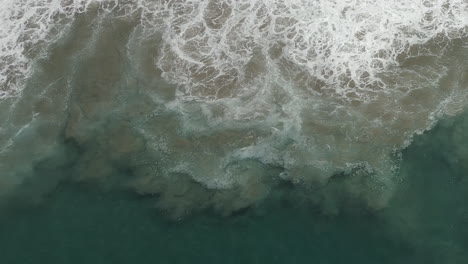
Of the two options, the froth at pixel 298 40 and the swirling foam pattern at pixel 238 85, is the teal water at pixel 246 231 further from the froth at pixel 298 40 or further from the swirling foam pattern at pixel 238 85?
the froth at pixel 298 40

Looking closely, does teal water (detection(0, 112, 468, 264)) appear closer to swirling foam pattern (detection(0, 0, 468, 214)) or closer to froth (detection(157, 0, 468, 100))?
swirling foam pattern (detection(0, 0, 468, 214))

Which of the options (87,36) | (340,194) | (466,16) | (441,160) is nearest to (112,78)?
(87,36)

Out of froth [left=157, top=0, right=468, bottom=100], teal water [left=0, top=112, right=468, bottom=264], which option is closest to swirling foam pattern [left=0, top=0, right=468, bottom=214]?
froth [left=157, top=0, right=468, bottom=100]

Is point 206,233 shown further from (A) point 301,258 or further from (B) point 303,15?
(B) point 303,15

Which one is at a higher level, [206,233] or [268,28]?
[268,28]

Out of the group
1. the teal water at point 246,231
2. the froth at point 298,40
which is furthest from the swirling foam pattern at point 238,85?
the teal water at point 246,231

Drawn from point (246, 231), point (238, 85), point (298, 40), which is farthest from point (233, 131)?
point (298, 40)

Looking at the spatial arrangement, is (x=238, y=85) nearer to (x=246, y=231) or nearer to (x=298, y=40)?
(x=298, y=40)

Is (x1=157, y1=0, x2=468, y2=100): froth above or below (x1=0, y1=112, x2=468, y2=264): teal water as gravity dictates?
above
